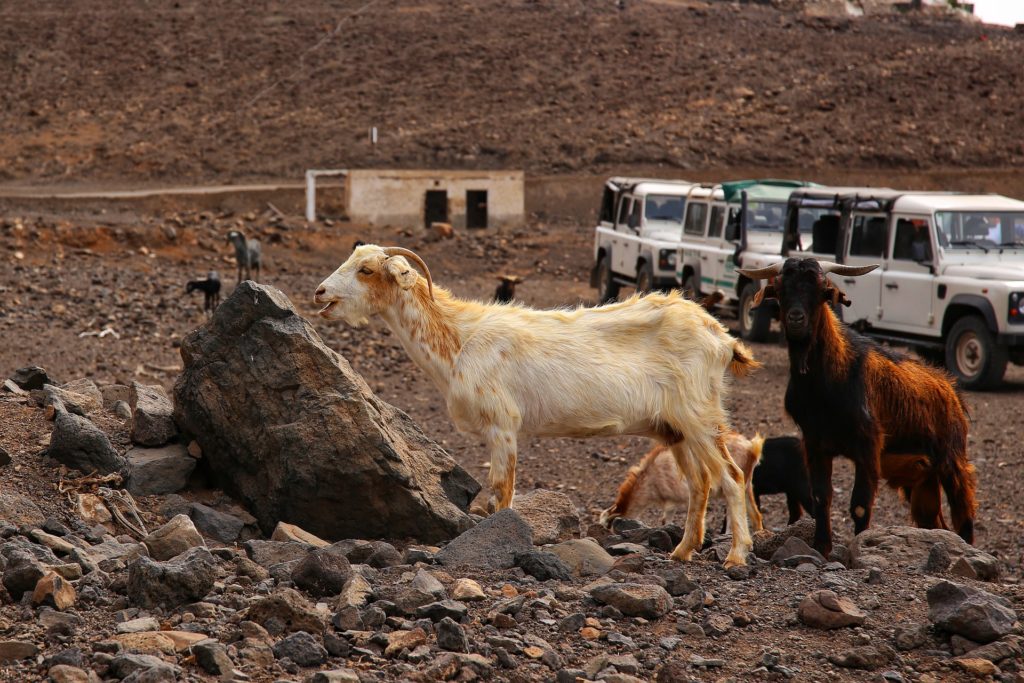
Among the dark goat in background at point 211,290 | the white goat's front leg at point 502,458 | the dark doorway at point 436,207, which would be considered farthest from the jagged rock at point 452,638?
the dark doorway at point 436,207

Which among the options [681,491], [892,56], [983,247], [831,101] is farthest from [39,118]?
[681,491]

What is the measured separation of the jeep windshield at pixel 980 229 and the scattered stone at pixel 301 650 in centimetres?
1272

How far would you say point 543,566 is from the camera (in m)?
6.19

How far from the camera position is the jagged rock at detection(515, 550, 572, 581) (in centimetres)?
617

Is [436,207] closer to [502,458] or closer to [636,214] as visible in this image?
[636,214]

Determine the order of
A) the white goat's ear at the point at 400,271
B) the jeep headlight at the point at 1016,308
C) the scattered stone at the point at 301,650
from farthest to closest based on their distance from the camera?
1. the jeep headlight at the point at 1016,308
2. the white goat's ear at the point at 400,271
3. the scattered stone at the point at 301,650

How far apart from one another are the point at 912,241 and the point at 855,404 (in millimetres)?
9046

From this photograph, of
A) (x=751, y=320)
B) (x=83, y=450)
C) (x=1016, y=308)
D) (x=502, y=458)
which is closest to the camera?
(x=502, y=458)

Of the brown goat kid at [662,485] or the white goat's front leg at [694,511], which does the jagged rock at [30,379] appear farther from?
the white goat's front leg at [694,511]

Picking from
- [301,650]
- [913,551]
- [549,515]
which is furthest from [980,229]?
[301,650]

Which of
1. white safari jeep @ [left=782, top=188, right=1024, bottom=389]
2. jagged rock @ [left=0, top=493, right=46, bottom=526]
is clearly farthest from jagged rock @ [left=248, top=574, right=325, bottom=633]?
white safari jeep @ [left=782, top=188, right=1024, bottom=389]

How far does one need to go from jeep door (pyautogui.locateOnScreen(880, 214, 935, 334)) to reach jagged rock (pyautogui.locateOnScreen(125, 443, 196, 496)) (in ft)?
35.3

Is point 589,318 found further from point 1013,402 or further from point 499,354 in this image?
point 1013,402

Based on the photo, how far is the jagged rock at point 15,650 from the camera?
4621 millimetres
